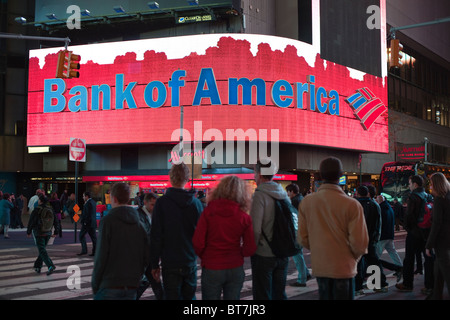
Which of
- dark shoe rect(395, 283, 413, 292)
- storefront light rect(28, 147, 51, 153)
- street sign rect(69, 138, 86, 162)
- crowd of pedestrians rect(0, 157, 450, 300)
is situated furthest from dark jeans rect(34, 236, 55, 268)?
storefront light rect(28, 147, 51, 153)

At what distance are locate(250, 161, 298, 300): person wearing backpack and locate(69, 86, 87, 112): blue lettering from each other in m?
34.1

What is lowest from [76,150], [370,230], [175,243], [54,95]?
[370,230]

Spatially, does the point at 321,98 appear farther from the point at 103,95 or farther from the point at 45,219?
the point at 45,219

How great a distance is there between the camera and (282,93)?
3584cm

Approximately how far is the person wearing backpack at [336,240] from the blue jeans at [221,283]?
807 millimetres

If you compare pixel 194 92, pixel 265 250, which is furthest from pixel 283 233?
pixel 194 92

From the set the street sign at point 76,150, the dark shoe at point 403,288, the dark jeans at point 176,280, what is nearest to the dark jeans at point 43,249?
the dark jeans at point 176,280

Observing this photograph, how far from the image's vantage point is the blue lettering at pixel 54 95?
38.6 meters

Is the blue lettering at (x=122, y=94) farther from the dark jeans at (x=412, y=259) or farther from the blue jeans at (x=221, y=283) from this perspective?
the blue jeans at (x=221, y=283)

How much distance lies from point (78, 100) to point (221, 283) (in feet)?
116

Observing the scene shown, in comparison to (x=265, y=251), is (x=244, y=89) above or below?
above

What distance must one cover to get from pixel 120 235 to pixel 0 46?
41.2m
